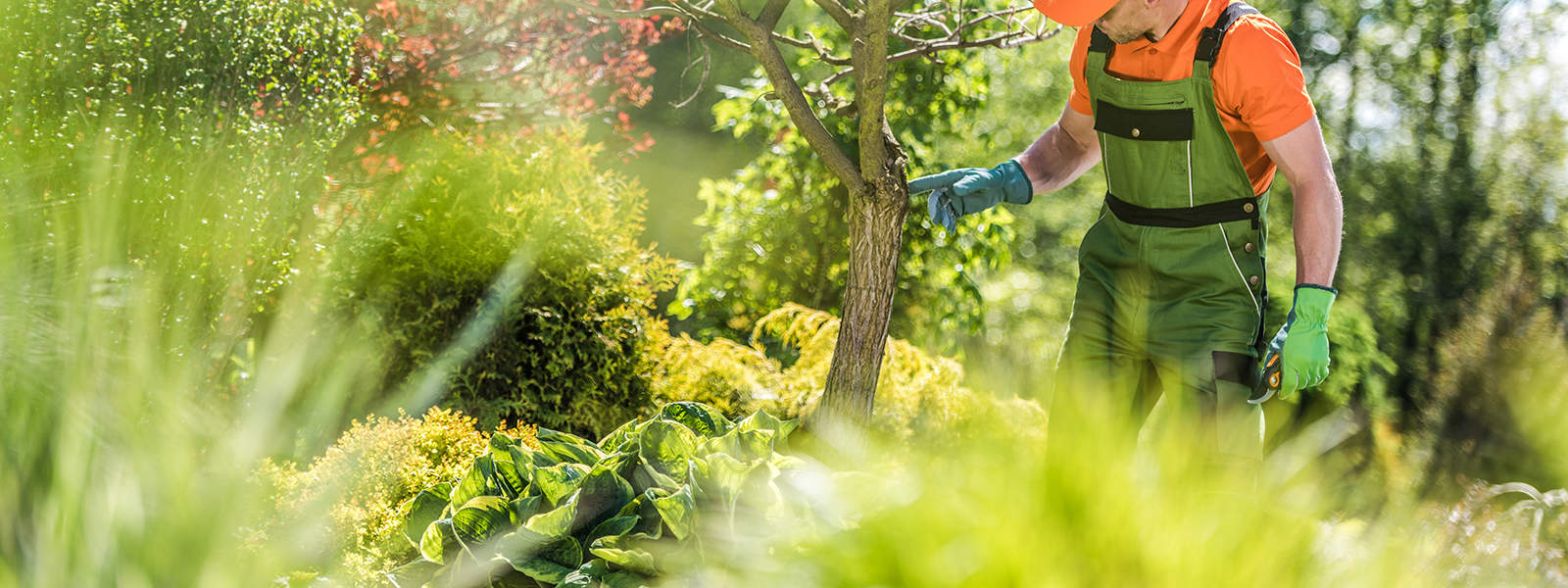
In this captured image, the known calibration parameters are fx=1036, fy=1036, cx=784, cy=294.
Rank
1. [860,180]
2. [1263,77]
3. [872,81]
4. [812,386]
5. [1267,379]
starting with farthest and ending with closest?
[812,386], [860,180], [872,81], [1267,379], [1263,77]

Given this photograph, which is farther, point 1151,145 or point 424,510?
point 1151,145

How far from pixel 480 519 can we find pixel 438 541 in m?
0.09

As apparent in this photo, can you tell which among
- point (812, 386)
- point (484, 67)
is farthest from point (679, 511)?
point (484, 67)

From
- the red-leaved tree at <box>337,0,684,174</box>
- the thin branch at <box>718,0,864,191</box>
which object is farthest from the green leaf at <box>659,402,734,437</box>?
the red-leaved tree at <box>337,0,684,174</box>

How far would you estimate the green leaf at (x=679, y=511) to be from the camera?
170 cm

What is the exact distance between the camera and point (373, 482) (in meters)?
2.60

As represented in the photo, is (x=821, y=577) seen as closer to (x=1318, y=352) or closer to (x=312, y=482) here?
(x=1318, y=352)

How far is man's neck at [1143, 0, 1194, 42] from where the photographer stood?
221 centimetres

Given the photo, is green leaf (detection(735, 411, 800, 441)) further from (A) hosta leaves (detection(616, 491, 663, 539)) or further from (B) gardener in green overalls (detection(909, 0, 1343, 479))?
(B) gardener in green overalls (detection(909, 0, 1343, 479))

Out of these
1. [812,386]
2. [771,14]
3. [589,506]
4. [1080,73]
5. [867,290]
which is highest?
[771,14]

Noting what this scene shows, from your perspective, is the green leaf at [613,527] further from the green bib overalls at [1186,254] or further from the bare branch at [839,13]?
the bare branch at [839,13]

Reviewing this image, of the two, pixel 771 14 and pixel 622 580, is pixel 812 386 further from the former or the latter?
pixel 622 580

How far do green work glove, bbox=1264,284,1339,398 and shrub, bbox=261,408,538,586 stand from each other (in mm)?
1801

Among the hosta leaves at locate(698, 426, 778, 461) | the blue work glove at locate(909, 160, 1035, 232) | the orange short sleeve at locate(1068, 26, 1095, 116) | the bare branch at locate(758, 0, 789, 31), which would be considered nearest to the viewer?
the hosta leaves at locate(698, 426, 778, 461)
